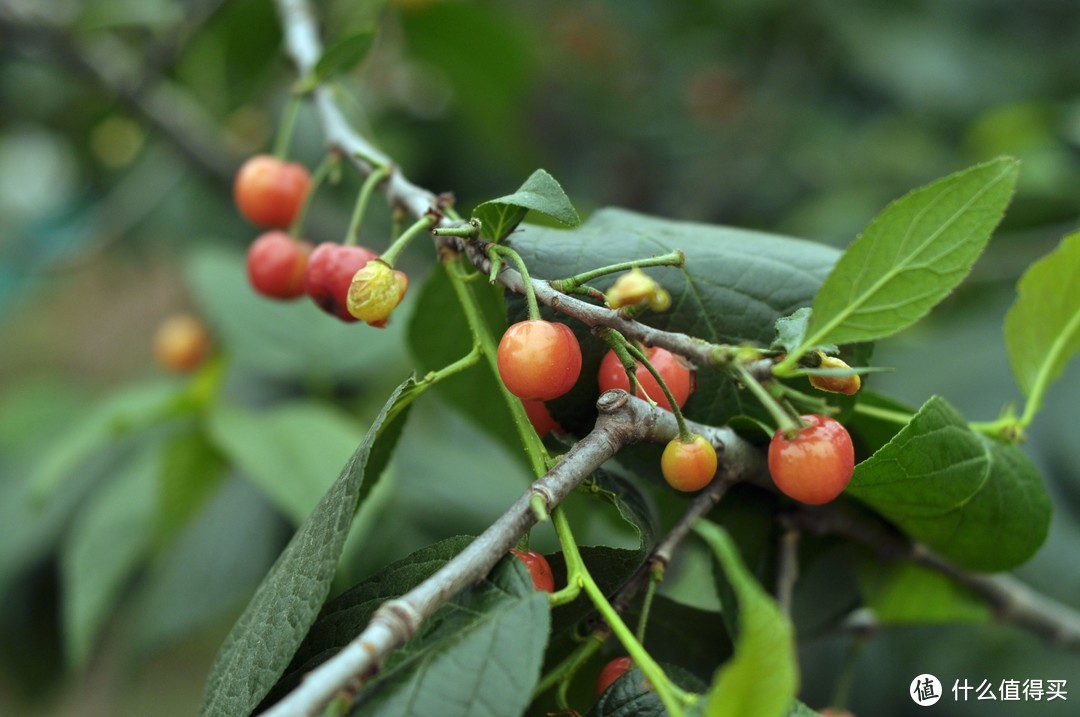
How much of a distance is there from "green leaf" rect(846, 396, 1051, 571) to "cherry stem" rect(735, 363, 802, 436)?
70 millimetres

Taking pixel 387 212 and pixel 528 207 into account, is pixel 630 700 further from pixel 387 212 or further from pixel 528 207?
pixel 387 212

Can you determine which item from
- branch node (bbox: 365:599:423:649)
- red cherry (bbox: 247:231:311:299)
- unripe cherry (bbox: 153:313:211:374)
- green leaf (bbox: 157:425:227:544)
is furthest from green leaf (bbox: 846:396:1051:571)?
unripe cherry (bbox: 153:313:211:374)

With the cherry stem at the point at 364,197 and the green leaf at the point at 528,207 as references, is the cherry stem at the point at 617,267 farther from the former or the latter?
the cherry stem at the point at 364,197

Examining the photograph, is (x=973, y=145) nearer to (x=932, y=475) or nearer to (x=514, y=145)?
(x=514, y=145)

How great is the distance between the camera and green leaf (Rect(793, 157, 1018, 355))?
445 mm

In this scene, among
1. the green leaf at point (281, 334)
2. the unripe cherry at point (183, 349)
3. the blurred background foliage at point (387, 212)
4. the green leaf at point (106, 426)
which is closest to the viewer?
the green leaf at point (106, 426)

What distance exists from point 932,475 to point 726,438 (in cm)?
13

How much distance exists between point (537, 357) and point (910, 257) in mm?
190

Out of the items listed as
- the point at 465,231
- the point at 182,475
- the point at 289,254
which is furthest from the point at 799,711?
the point at 182,475

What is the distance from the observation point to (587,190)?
2.16 metres

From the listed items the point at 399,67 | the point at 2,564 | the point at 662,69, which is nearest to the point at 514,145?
the point at 399,67

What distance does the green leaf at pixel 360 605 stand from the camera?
469mm

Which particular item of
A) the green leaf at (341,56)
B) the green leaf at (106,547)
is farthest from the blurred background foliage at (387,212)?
the green leaf at (341,56)

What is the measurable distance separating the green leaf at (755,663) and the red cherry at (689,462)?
132 millimetres
